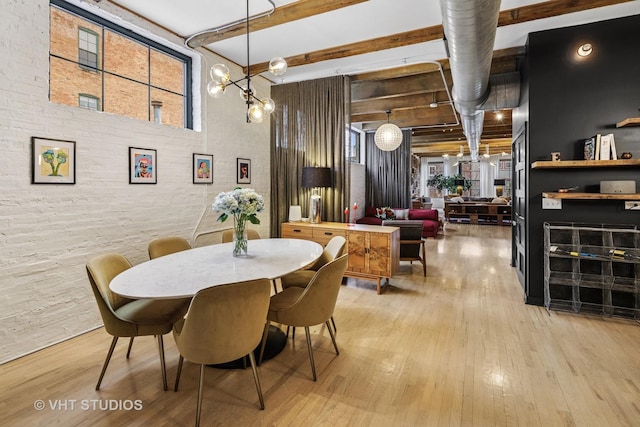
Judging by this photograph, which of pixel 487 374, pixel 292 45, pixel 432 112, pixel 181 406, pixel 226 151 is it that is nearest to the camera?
pixel 181 406

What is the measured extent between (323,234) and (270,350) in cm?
205

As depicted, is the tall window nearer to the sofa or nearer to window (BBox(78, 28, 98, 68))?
window (BBox(78, 28, 98, 68))

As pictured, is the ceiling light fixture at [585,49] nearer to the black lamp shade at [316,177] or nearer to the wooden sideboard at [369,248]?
the wooden sideboard at [369,248]

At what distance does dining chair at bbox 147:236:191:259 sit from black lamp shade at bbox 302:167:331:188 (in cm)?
196

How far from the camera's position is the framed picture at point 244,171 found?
4676 mm

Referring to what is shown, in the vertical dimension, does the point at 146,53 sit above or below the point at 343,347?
above

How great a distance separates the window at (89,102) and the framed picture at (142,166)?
0.47 metres

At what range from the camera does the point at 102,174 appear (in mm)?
3088

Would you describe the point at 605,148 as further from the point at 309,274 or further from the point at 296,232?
the point at 296,232

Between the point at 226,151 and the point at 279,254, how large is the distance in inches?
88.2

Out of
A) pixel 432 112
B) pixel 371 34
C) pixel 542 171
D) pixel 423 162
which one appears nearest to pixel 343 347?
pixel 542 171

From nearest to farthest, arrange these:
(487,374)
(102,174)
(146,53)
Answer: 1. (487,374)
2. (102,174)
3. (146,53)

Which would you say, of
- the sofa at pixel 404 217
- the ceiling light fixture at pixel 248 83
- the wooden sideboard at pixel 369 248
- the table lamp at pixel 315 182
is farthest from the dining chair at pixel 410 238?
the sofa at pixel 404 217

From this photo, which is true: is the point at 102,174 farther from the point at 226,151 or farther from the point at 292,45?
the point at 292,45
